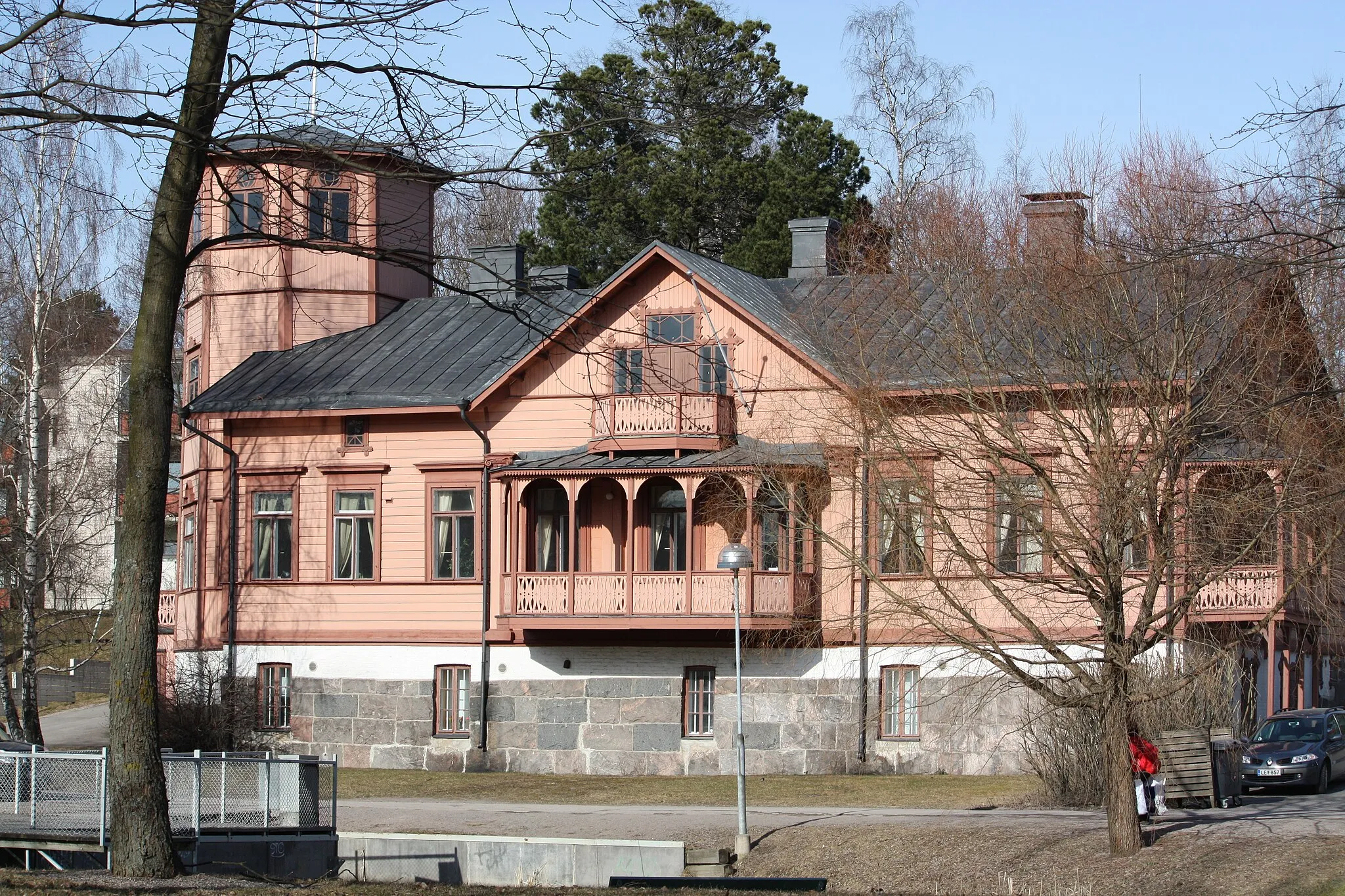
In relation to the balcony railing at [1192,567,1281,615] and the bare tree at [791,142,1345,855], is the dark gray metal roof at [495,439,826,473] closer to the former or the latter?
the bare tree at [791,142,1345,855]

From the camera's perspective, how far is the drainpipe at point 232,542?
35.6 m

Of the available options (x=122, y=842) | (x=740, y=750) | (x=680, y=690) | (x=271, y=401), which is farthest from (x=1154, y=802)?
(x=271, y=401)

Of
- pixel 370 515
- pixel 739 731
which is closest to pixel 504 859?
pixel 739 731

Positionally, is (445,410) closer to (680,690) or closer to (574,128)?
(680,690)

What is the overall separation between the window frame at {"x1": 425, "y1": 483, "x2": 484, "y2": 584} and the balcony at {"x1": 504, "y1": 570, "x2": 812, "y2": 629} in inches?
77.3

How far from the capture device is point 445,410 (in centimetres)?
3428

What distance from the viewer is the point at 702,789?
2964 centimetres

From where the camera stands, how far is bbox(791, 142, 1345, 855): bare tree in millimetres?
20156

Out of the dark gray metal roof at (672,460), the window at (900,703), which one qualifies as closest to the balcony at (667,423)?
the dark gray metal roof at (672,460)

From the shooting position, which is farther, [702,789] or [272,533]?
[272,533]

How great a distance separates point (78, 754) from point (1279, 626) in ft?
76.2

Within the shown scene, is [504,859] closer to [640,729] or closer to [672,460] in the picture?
[640,729]

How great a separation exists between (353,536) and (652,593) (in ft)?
24.2

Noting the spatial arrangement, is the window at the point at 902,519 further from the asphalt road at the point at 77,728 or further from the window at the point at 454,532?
the asphalt road at the point at 77,728
